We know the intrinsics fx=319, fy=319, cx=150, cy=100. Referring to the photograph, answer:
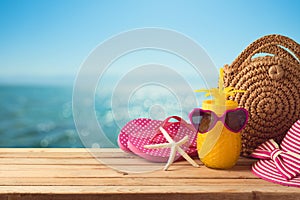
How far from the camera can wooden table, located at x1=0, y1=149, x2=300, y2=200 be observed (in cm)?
72

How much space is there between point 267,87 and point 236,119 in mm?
166

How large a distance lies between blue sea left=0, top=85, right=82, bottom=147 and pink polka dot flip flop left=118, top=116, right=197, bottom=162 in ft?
6.39

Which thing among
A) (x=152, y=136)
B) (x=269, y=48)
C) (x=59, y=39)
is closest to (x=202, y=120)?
(x=152, y=136)

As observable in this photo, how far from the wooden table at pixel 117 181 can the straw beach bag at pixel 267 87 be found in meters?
0.11

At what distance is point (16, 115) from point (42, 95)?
355 mm

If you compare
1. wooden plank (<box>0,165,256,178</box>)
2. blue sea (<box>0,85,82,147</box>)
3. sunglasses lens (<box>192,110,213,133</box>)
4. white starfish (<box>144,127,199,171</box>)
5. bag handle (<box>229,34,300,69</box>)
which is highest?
bag handle (<box>229,34,300,69</box>)

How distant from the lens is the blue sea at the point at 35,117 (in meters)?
3.15

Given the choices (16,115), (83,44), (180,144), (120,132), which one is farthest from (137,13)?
(16,115)

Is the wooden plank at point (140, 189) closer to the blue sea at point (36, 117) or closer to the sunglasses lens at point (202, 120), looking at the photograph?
the sunglasses lens at point (202, 120)

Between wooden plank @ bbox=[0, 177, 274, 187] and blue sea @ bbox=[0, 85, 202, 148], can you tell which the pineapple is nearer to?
wooden plank @ bbox=[0, 177, 274, 187]

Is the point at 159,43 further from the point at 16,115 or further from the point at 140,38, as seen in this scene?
the point at 16,115

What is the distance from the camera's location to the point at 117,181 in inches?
31.1

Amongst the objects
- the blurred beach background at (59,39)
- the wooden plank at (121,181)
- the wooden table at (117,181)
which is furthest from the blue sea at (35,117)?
the wooden plank at (121,181)

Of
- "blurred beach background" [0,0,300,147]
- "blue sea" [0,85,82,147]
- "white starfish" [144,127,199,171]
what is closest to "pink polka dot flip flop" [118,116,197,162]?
"white starfish" [144,127,199,171]
